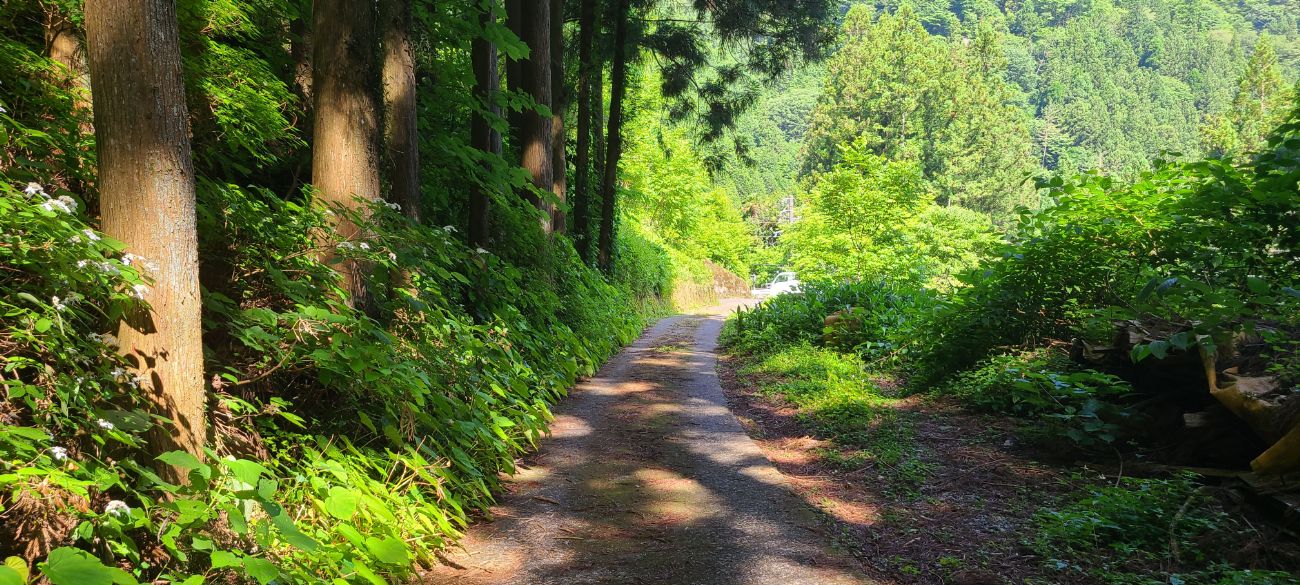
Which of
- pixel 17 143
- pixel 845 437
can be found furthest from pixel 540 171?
pixel 17 143

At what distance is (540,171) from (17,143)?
28.1 feet

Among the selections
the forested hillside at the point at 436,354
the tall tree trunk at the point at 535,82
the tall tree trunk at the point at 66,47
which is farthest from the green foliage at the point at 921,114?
the tall tree trunk at the point at 66,47

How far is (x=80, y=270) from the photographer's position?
249 centimetres

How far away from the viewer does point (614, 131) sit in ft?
58.1

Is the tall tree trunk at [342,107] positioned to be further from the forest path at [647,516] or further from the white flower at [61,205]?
the white flower at [61,205]

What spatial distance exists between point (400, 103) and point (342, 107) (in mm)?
1128

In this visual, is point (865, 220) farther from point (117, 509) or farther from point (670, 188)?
point (117, 509)

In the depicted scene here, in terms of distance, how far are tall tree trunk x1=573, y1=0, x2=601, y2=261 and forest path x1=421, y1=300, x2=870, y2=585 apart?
10.0 m

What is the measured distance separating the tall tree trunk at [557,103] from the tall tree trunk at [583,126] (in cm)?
160

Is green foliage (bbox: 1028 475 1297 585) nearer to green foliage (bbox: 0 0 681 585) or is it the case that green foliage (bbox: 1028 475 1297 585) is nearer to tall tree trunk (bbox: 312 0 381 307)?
green foliage (bbox: 0 0 681 585)

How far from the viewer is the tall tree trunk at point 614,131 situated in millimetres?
16375

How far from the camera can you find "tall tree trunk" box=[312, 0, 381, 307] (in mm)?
4809

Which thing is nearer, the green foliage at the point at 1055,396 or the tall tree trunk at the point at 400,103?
the green foliage at the point at 1055,396

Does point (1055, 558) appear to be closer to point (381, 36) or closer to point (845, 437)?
point (845, 437)
